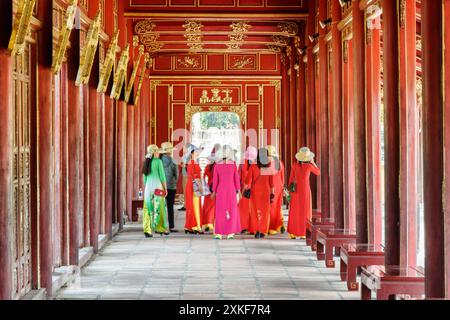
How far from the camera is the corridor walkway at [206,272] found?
873 centimetres

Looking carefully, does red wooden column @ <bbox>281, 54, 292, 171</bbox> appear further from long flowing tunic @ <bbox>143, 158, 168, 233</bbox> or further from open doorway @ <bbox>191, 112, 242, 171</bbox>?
long flowing tunic @ <bbox>143, 158, 168, 233</bbox>

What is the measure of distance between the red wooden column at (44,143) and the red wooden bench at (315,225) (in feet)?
15.0

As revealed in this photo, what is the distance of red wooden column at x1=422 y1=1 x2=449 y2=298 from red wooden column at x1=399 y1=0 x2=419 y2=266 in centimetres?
161

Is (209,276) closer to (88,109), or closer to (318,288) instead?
(318,288)

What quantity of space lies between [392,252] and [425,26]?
8.41ft

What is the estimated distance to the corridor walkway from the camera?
8727 mm

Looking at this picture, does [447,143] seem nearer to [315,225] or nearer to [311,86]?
[315,225]

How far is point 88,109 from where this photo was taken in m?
12.1

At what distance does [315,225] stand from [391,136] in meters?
3.83

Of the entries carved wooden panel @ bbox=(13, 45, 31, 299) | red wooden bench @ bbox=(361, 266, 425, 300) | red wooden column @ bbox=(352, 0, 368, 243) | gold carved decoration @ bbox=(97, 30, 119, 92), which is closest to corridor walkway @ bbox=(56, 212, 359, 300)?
carved wooden panel @ bbox=(13, 45, 31, 299)

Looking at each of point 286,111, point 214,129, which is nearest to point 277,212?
point 286,111

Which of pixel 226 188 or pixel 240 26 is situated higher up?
pixel 240 26

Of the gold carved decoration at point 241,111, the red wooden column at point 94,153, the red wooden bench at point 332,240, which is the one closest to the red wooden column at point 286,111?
the gold carved decoration at point 241,111

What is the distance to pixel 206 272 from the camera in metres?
10.2
